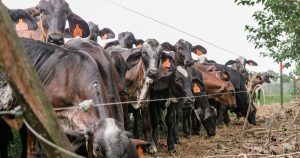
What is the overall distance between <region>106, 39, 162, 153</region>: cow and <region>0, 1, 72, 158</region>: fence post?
635cm

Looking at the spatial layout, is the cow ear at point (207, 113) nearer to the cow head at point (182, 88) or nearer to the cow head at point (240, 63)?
the cow head at point (182, 88)

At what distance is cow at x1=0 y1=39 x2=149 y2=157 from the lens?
363cm

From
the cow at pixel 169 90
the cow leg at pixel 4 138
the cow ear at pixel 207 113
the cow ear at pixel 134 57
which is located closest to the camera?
the cow leg at pixel 4 138

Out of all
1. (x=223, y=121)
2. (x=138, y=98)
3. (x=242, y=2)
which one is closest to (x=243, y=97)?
(x=223, y=121)

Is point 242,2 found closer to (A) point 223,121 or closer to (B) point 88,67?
(A) point 223,121

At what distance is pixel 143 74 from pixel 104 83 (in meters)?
4.49

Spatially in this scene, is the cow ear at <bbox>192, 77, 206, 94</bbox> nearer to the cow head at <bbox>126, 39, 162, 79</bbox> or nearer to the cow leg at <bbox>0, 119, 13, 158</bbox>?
the cow head at <bbox>126, 39, 162, 79</bbox>

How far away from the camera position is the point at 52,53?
16.1 ft

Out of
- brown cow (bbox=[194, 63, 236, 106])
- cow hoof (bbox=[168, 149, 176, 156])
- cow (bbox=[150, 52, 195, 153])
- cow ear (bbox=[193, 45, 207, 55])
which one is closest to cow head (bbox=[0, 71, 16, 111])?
cow hoof (bbox=[168, 149, 176, 156])

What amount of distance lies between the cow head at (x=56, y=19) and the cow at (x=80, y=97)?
156cm

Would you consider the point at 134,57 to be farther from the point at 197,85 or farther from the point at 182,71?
the point at 197,85

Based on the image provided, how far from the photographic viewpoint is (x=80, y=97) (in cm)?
437

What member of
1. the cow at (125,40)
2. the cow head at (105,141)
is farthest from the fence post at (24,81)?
the cow at (125,40)

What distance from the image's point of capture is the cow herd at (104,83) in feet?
12.5
